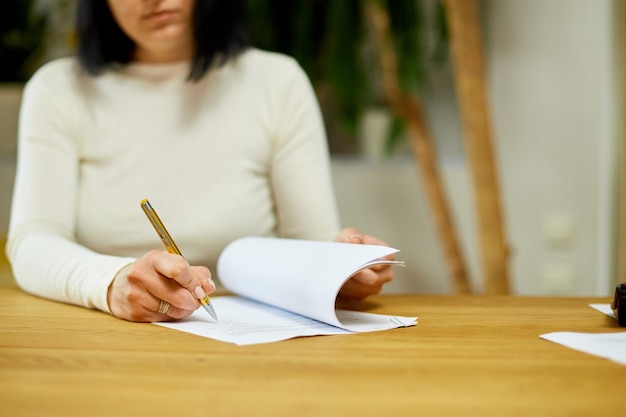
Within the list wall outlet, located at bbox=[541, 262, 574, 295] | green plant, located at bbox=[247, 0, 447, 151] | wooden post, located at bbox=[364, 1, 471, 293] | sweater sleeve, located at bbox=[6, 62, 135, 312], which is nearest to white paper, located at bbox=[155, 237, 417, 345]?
sweater sleeve, located at bbox=[6, 62, 135, 312]

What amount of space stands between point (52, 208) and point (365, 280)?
0.56 m

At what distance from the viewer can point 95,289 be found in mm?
965

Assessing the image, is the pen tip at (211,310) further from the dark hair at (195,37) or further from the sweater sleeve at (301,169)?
the dark hair at (195,37)

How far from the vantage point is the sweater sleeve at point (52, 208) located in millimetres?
1021

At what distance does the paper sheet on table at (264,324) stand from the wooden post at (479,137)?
3.82 feet

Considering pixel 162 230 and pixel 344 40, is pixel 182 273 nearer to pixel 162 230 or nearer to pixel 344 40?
pixel 162 230

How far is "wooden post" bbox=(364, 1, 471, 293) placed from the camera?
7.80 feet

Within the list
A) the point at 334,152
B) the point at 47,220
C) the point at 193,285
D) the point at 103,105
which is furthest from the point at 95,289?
the point at 334,152

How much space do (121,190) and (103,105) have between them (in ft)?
0.57

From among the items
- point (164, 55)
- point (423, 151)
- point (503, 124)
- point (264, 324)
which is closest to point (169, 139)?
point (164, 55)

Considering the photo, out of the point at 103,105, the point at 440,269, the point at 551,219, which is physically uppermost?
the point at 103,105

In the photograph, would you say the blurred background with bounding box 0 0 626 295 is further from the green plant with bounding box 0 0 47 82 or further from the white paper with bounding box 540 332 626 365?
the white paper with bounding box 540 332 626 365

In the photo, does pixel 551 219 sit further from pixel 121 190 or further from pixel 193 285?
pixel 193 285

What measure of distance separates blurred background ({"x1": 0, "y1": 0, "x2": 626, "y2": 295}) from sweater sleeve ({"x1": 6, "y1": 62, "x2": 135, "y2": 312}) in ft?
4.03
